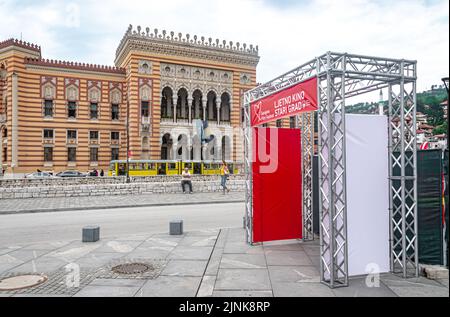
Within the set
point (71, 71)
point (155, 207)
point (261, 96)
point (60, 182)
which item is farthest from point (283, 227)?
point (71, 71)

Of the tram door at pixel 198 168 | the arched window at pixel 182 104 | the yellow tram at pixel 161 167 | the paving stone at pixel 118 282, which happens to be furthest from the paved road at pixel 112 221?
the arched window at pixel 182 104

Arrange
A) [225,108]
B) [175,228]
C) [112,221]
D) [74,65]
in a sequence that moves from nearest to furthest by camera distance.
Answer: [175,228], [112,221], [74,65], [225,108]

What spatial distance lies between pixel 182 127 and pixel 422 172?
35.0m

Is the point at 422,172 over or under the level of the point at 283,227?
over

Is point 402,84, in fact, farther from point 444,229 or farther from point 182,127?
point 182,127

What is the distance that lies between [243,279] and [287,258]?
5.62ft

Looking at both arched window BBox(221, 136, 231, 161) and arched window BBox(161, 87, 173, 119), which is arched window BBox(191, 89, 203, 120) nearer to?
arched window BBox(161, 87, 173, 119)

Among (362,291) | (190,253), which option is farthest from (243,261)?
(362,291)

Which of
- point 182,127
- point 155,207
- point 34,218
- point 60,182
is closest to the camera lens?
point 34,218

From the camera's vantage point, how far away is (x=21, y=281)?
592 centimetres

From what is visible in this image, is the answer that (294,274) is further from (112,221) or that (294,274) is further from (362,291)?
(112,221)

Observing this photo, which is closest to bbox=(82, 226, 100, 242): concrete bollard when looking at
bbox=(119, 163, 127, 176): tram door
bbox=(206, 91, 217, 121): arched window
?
bbox=(119, 163, 127, 176): tram door

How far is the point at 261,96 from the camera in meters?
8.44

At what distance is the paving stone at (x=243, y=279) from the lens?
18.6 ft
